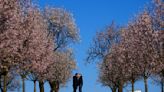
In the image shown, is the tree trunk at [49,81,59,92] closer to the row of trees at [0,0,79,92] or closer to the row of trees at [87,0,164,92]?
the row of trees at [0,0,79,92]

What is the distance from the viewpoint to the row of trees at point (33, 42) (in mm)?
48256

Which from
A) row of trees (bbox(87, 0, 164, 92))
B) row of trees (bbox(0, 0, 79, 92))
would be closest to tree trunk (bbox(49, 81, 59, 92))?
row of trees (bbox(0, 0, 79, 92))

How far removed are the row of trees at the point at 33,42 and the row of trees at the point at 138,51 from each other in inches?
282

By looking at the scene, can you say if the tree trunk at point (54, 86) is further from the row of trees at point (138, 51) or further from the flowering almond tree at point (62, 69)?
the row of trees at point (138, 51)

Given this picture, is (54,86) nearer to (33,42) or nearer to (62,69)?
(62,69)

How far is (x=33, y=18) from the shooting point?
58.9 m

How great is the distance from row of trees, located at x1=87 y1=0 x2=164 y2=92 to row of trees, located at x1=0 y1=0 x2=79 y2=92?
7.16 meters

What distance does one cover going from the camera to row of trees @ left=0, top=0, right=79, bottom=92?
158 ft

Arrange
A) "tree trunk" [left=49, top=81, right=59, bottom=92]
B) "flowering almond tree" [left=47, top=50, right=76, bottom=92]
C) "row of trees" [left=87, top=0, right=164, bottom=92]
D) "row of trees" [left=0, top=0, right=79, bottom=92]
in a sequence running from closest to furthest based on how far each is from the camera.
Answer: "row of trees" [left=0, top=0, right=79, bottom=92], "row of trees" [left=87, top=0, right=164, bottom=92], "flowering almond tree" [left=47, top=50, right=76, bottom=92], "tree trunk" [left=49, top=81, right=59, bottom=92]

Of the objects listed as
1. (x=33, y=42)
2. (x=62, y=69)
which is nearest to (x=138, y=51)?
(x=33, y=42)

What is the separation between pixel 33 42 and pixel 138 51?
13819 millimetres

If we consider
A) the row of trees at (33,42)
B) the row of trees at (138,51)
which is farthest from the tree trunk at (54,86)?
the row of trees at (138,51)

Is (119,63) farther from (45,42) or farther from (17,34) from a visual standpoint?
(17,34)

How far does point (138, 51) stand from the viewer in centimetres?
6191
